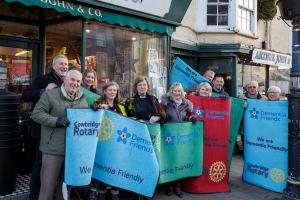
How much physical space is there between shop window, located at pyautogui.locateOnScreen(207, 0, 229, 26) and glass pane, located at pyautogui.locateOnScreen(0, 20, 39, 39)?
638cm

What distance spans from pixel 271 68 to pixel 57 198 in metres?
11.7

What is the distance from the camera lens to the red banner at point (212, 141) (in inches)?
214

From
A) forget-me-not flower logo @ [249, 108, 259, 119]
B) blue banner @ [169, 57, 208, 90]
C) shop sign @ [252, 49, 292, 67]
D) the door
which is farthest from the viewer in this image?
shop sign @ [252, 49, 292, 67]

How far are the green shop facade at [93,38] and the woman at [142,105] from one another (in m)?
1.72

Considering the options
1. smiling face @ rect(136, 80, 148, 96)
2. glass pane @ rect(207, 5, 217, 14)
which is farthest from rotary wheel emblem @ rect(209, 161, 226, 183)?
glass pane @ rect(207, 5, 217, 14)

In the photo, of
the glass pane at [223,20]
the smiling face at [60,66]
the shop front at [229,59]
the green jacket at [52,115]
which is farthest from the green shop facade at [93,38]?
the glass pane at [223,20]

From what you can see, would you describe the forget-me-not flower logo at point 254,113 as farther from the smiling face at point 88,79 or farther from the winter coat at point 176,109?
the smiling face at point 88,79

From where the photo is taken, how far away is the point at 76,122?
12.4 feet

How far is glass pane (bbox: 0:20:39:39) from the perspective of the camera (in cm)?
660

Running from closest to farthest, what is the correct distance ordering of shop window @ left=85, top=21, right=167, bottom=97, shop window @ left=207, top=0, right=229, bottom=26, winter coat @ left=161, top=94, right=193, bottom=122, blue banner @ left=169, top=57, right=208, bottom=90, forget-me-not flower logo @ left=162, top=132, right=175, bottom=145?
forget-me-not flower logo @ left=162, top=132, right=175, bottom=145 → winter coat @ left=161, top=94, right=193, bottom=122 → blue banner @ left=169, top=57, right=208, bottom=90 → shop window @ left=85, top=21, right=167, bottom=97 → shop window @ left=207, top=0, right=229, bottom=26

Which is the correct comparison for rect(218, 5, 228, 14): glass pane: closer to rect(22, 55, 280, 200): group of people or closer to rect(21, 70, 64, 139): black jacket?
rect(22, 55, 280, 200): group of people

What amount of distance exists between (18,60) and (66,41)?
1066mm

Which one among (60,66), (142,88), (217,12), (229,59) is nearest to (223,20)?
(217,12)

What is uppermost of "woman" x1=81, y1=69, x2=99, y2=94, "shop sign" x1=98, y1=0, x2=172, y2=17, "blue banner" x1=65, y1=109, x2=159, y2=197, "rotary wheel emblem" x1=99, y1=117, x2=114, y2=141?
"shop sign" x1=98, y1=0, x2=172, y2=17
